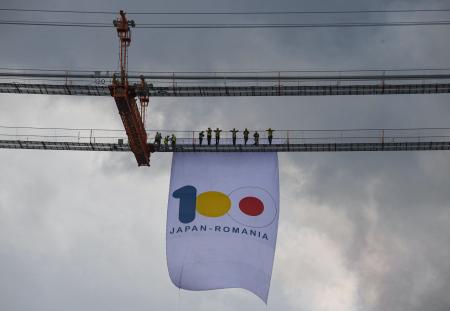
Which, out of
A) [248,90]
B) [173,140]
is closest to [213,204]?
[173,140]

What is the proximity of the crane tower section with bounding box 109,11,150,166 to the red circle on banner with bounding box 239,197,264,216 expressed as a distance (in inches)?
380

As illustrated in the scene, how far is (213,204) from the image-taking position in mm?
98250

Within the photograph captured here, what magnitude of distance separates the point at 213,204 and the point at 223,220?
1.81 m

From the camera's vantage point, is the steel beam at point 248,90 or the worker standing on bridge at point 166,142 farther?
the worker standing on bridge at point 166,142

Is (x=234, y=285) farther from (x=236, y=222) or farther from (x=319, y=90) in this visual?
(x=319, y=90)

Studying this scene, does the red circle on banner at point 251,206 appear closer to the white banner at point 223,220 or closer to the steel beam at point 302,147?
the white banner at point 223,220

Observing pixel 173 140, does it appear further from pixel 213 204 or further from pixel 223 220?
pixel 223 220

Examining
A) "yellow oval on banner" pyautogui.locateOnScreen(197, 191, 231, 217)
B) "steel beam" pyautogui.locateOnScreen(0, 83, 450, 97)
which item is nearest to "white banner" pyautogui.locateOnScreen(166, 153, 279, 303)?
"yellow oval on banner" pyautogui.locateOnScreen(197, 191, 231, 217)

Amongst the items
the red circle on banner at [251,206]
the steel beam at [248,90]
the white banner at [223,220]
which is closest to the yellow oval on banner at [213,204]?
the white banner at [223,220]

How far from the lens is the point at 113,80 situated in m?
90.8

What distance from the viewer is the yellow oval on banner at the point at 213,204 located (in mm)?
98000

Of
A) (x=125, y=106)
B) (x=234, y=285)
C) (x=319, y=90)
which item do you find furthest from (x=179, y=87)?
(x=234, y=285)

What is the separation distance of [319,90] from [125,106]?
17.3m

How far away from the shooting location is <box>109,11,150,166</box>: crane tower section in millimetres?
91000
